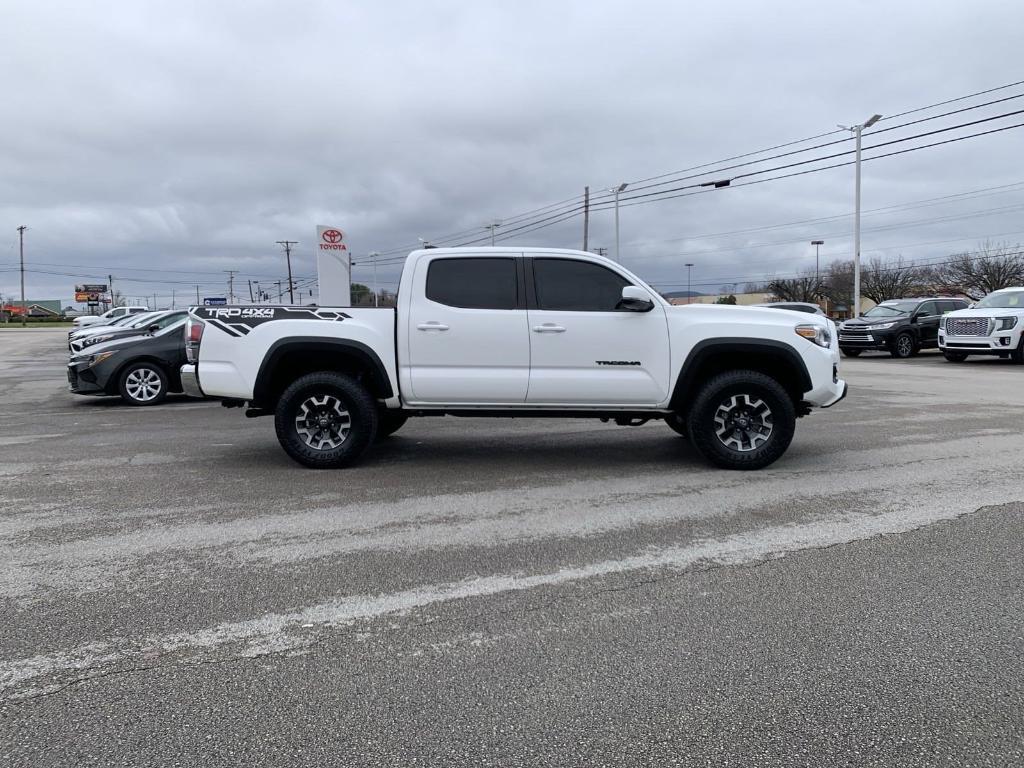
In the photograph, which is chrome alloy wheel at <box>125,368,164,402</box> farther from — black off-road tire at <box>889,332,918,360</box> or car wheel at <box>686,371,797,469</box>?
black off-road tire at <box>889,332,918,360</box>

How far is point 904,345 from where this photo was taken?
23.9m

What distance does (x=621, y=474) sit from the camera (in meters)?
6.77

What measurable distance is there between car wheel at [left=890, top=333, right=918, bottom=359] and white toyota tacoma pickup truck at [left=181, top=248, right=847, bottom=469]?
755 inches

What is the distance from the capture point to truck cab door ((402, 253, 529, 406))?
681 cm

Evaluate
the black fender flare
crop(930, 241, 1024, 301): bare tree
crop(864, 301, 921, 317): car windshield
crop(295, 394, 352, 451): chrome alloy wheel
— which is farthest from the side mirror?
crop(930, 241, 1024, 301): bare tree

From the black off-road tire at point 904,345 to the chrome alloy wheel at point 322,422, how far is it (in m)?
21.7

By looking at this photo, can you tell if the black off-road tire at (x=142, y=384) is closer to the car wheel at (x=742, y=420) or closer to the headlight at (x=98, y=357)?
the headlight at (x=98, y=357)

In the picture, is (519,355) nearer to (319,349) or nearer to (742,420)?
(319,349)

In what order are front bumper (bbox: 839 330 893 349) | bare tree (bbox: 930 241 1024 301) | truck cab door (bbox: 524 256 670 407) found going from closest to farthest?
truck cab door (bbox: 524 256 670 407) < front bumper (bbox: 839 330 893 349) < bare tree (bbox: 930 241 1024 301)

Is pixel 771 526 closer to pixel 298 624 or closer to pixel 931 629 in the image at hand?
pixel 931 629

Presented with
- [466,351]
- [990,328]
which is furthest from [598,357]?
[990,328]

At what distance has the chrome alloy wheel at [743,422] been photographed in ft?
22.6

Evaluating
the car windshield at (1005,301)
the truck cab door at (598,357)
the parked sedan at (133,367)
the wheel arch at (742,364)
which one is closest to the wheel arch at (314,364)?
the truck cab door at (598,357)

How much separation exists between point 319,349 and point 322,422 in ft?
2.21
